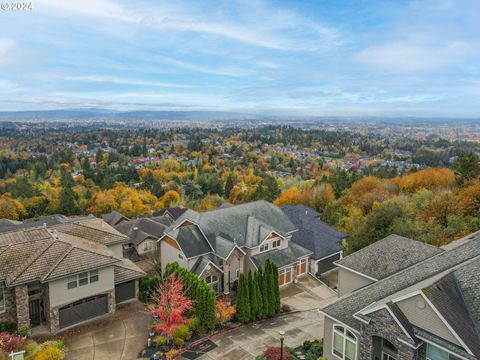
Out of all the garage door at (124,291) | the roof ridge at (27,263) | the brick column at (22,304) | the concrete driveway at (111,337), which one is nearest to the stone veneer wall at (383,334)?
A: the concrete driveway at (111,337)

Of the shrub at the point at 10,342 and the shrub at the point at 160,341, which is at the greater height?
the shrub at the point at 10,342

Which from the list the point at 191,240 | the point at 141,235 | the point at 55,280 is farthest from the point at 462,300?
the point at 141,235

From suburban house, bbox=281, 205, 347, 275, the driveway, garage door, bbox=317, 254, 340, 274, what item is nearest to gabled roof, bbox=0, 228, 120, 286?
the driveway

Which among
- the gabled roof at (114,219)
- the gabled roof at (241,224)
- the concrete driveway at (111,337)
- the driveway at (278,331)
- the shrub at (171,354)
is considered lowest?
the gabled roof at (114,219)

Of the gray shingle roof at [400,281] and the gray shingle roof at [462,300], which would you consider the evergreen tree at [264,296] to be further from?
the gray shingle roof at [462,300]

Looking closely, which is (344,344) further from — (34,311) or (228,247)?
(34,311)

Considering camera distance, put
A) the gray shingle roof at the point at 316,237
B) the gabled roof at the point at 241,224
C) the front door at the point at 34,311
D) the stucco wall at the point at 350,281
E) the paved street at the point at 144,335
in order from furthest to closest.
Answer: the gray shingle roof at the point at 316,237, the gabled roof at the point at 241,224, the stucco wall at the point at 350,281, the front door at the point at 34,311, the paved street at the point at 144,335
